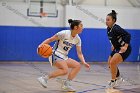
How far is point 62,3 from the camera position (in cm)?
1496

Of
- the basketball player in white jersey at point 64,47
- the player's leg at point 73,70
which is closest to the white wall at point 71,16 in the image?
the basketball player in white jersey at point 64,47

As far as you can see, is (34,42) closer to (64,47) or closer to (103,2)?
(103,2)

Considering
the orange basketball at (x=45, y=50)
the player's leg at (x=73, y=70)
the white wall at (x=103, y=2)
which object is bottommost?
the player's leg at (x=73, y=70)

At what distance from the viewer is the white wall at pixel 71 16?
14.3 m

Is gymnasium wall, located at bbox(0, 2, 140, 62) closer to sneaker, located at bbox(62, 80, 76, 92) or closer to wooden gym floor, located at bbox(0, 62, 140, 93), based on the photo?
wooden gym floor, located at bbox(0, 62, 140, 93)

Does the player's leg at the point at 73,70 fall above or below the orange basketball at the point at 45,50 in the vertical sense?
below

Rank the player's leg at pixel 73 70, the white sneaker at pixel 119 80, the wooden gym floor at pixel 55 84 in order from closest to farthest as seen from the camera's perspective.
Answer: the player's leg at pixel 73 70 → the wooden gym floor at pixel 55 84 → the white sneaker at pixel 119 80

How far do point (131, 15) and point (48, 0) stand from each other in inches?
151

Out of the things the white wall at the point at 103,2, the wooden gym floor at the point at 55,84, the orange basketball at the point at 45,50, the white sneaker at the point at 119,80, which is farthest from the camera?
the white wall at the point at 103,2

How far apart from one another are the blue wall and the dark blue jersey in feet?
22.6

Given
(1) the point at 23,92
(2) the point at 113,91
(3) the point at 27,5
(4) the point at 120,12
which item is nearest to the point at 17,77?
(1) the point at 23,92

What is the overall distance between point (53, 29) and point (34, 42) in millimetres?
989

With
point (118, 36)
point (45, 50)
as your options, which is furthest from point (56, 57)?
point (118, 36)

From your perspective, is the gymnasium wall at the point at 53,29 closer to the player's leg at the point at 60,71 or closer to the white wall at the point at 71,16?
the white wall at the point at 71,16
